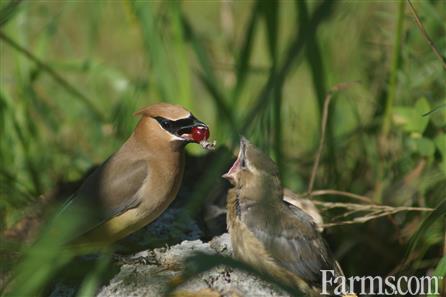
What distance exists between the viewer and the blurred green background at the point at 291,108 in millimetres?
4621

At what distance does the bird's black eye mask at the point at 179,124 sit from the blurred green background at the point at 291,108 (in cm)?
19

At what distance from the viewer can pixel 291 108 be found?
561cm

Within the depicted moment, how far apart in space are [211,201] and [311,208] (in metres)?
0.48

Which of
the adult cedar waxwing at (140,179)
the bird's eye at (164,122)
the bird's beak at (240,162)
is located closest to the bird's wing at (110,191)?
the adult cedar waxwing at (140,179)

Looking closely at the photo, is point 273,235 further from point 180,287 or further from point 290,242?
point 180,287

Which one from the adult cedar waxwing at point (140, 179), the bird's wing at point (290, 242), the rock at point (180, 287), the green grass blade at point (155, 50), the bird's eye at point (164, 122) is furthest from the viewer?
the green grass blade at point (155, 50)

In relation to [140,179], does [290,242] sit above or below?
below

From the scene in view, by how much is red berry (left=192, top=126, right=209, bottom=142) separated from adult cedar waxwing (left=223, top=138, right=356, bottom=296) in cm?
32

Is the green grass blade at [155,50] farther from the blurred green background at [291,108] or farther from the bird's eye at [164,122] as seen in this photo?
the bird's eye at [164,122]

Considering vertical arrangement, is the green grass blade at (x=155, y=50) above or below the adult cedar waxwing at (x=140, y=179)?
above

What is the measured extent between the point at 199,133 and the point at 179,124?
0.11 m

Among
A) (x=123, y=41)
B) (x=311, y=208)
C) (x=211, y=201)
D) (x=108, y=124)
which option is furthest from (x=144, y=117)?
(x=123, y=41)

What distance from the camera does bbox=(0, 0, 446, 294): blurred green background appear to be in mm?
4621

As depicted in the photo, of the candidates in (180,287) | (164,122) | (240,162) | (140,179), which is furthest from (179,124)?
(180,287)
